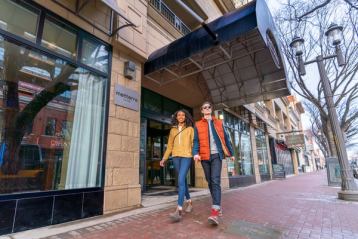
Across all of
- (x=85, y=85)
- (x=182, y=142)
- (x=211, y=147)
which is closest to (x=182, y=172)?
(x=182, y=142)

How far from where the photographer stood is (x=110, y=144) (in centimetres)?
439

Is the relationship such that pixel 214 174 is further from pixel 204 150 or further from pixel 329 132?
pixel 329 132

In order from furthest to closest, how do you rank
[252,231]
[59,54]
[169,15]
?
[169,15], [59,54], [252,231]

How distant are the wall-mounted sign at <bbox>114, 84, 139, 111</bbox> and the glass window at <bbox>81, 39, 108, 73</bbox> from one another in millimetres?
513

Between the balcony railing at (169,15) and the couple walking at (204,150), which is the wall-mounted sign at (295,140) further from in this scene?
the couple walking at (204,150)

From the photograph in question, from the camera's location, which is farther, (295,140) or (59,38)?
(295,140)

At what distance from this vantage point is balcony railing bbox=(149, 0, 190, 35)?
292 inches

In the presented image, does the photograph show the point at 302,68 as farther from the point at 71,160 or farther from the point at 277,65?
the point at 71,160

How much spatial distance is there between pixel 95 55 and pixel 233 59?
3279 mm

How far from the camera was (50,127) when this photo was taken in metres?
3.81

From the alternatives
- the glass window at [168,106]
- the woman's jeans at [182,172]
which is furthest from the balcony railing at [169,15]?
the woman's jeans at [182,172]

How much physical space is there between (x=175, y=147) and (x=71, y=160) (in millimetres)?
1895

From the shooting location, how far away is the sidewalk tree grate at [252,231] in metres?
2.97

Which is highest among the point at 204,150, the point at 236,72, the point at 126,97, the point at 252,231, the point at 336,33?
the point at 336,33
